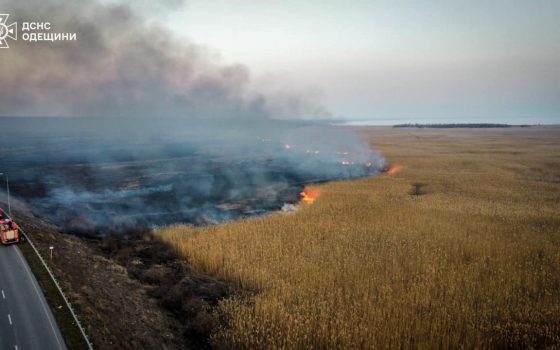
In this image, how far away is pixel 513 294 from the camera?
92.5 feet

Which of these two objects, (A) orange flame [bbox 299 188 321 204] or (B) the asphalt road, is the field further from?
(B) the asphalt road

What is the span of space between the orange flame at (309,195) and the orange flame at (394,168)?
104 ft

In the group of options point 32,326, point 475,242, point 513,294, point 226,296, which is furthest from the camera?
point 475,242

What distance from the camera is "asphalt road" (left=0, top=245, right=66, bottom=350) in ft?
68.2

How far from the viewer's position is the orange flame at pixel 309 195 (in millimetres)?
67000

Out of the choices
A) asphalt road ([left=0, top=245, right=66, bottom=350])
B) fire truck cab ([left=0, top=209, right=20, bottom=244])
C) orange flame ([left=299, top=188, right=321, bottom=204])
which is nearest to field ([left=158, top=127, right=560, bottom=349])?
orange flame ([left=299, top=188, right=321, bottom=204])

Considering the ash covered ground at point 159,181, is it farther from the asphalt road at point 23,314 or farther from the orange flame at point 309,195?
the asphalt road at point 23,314

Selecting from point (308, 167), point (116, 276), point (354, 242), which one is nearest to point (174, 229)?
point (116, 276)

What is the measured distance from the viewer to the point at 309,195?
72.0 meters

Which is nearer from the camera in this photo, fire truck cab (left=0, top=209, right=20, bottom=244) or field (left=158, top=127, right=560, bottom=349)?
field (left=158, top=127, right=560, bottom=349)

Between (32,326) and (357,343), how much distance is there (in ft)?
65.4

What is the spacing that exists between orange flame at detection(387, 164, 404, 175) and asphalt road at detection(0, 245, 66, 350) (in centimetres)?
8576

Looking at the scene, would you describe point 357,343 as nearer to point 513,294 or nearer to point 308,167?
point 513,294

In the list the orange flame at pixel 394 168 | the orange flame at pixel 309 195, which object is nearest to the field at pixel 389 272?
the orange flame at pixel 309 195
